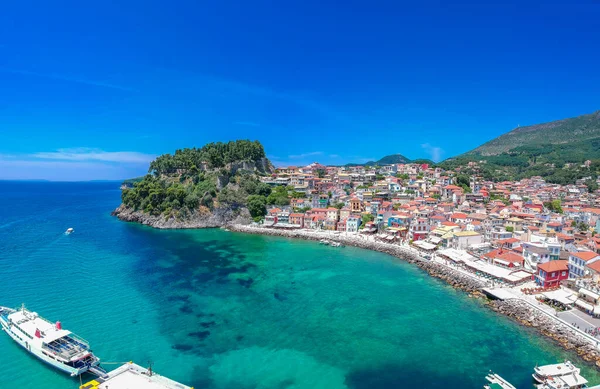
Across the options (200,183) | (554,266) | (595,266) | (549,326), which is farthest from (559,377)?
Answer: (200,183)

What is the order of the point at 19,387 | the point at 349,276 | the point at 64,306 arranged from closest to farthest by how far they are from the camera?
the point at 19,387
the point at 64,306
the point at 349,276

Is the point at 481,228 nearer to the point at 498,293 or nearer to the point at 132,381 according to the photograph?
the point at 498,293

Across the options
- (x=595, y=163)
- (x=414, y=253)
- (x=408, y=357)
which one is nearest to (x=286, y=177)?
(x=414, y=253)

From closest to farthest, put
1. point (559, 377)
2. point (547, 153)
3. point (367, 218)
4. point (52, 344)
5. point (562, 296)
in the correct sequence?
point (559, 377) → point (52, 344) → point (562, 296) → point (367, 218) → point (547, 153)

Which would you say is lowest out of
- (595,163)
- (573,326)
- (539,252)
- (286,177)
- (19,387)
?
(19,387)

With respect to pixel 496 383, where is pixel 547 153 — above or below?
above

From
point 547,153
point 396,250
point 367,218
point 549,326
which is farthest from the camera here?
point 547,153

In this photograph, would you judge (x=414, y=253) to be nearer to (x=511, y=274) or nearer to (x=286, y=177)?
(x=511, y=274)
